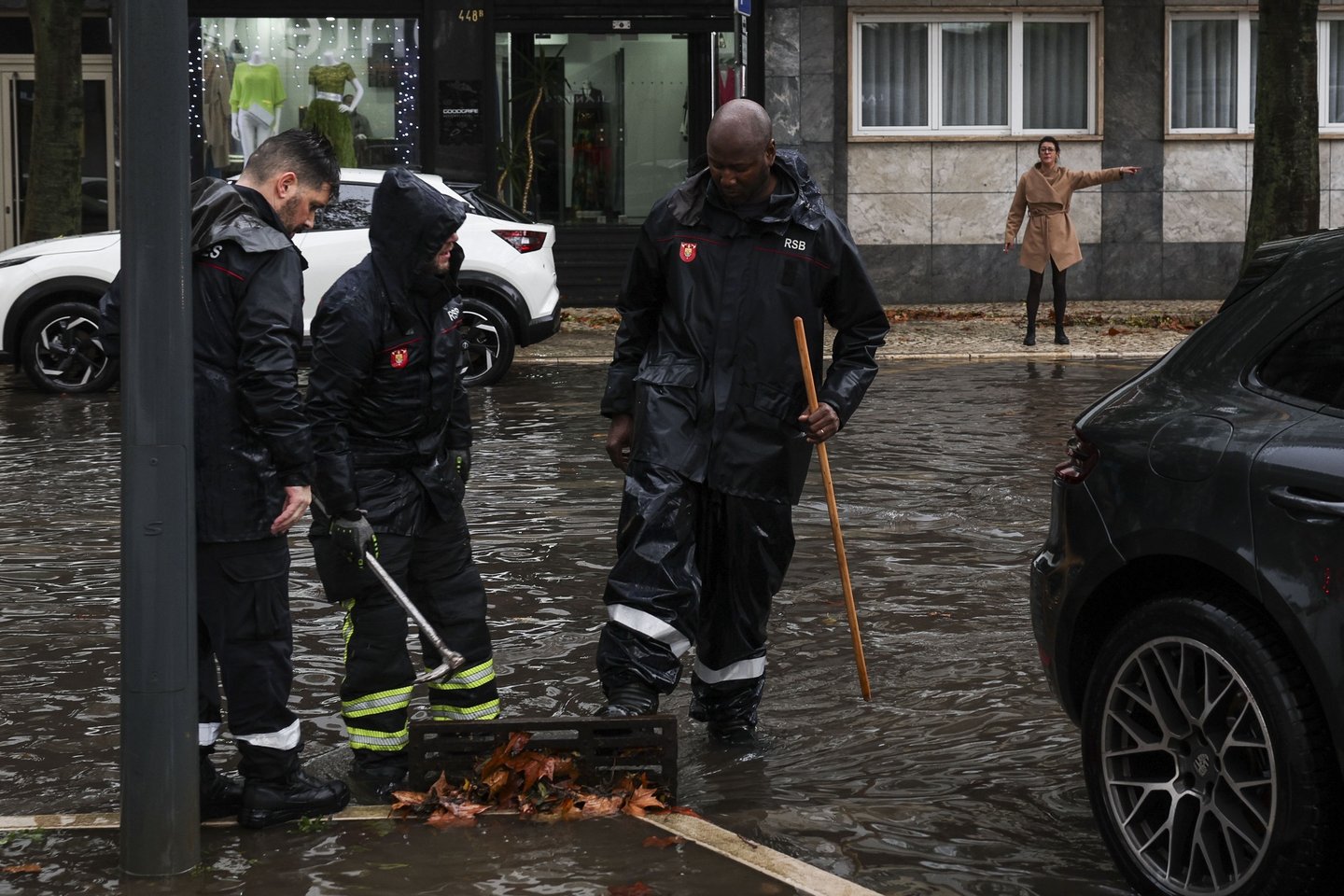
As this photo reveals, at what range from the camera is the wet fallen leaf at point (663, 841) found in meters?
4.70

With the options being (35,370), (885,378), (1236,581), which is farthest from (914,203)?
(1236,581)

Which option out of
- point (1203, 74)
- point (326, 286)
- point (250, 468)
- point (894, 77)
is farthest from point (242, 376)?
point (1203, 74)

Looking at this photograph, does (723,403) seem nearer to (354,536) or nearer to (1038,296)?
(354,536)

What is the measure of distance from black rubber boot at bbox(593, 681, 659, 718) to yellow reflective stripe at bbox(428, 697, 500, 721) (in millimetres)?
388

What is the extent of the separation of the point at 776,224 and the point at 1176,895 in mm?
2226

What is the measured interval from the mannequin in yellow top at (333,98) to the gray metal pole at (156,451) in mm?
19345

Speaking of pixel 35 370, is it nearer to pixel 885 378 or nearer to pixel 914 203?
pixel 885 378

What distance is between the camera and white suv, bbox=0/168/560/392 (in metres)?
14.8

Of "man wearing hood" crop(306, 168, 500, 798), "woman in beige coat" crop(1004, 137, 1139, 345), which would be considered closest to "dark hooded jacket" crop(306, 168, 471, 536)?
"man wearing hood" crop(306, 168, 500, 798)

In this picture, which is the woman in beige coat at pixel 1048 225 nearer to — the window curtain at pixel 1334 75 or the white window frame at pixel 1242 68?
the white window frame at pixel 1242 68

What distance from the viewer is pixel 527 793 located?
5.02 m

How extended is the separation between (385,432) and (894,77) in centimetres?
1913

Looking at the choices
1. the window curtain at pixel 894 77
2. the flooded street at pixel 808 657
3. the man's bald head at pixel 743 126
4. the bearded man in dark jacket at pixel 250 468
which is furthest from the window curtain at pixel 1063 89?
the bearded man in dark jacket at pixel 250 468

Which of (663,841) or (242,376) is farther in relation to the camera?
(242,376)
